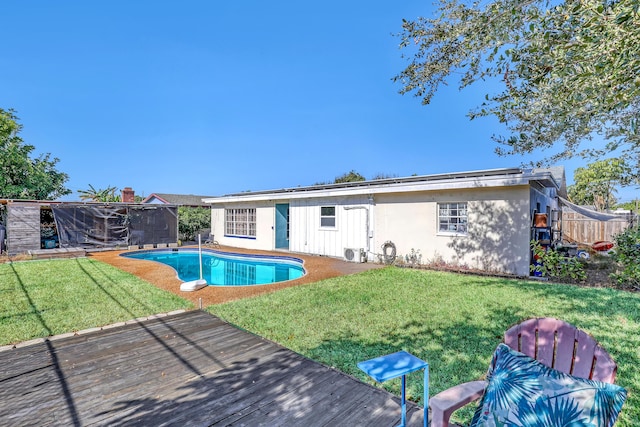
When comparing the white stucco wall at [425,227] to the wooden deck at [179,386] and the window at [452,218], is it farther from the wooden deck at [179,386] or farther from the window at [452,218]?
the wooden deck at [179,386]

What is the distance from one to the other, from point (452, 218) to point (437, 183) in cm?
125

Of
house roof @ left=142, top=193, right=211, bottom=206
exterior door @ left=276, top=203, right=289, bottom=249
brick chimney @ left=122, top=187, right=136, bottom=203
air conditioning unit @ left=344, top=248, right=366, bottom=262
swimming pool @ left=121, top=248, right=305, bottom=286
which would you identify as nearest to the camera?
swimming pool @ left=121, top=248, right=305, bottom=286

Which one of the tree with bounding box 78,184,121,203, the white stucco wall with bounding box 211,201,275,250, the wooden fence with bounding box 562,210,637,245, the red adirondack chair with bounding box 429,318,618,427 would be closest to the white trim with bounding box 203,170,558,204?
the white stucco wall with bounding box 211,201,275,250

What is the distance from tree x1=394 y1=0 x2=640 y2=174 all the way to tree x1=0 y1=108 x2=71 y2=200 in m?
23.9

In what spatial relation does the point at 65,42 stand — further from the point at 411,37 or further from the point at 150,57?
the point at 411,37

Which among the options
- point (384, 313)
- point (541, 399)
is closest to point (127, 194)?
point (384, 313)

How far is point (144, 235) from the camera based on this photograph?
16.9 meters

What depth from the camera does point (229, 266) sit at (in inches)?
521

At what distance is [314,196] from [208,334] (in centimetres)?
896

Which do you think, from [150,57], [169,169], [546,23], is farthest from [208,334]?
[169,169]

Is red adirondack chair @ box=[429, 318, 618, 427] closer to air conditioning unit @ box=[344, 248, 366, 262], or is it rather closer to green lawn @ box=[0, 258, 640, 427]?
green lawn @ box=[0, 258, 640, 427]

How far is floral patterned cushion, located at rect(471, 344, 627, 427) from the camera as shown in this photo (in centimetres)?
155

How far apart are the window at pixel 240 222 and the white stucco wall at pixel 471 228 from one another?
775 cm

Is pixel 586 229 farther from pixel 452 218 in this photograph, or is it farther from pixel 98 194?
pixel 98 194
